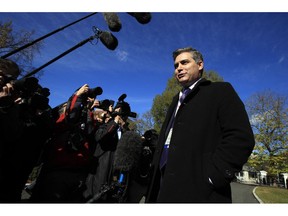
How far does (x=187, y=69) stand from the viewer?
2.66m

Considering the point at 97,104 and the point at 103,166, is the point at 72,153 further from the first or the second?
the point at 97,104

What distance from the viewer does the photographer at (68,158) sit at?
268 cm

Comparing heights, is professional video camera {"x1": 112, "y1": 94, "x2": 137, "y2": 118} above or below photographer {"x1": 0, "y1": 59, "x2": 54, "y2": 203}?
above

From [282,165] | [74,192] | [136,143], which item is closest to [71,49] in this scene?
[136,143]

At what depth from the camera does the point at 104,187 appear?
2.97 metres

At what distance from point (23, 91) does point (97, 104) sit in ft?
3.83

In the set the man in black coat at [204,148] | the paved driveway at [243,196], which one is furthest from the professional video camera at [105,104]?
the paved driveway at [243,196]

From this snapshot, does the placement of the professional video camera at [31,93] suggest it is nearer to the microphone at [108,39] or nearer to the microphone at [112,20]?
the microphone at [112,20]

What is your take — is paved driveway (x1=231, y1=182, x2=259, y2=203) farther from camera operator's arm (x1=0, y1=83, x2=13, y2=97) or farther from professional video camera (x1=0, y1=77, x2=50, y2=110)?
camera operator's arm (x1=0, y1=83, x2=13, y2=97)

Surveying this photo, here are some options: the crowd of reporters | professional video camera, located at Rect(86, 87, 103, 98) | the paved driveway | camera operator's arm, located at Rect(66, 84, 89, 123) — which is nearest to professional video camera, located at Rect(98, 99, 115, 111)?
the crowd of reporters

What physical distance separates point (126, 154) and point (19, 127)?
1392mm

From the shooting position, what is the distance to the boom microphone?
3.07 metres

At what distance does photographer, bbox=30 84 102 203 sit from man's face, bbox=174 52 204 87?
113cm

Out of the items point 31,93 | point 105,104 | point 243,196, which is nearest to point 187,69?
point 105,104
